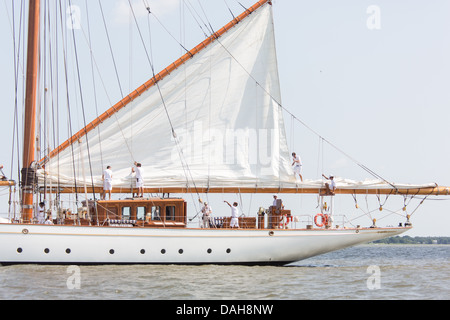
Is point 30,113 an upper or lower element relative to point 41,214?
upper

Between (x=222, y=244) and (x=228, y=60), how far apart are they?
10.1 metres

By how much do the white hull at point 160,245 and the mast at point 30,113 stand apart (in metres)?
2.24

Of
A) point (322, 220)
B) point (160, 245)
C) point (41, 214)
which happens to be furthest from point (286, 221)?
point (41, 214)

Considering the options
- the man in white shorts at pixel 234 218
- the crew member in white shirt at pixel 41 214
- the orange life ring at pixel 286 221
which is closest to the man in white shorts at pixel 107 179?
the crew member in white shirt at pixel 41 214

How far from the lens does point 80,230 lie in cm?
3228

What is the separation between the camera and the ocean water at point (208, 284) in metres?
24.6

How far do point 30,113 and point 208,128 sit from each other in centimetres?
904

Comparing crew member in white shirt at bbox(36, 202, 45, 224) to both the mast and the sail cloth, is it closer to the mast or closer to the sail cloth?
the mast

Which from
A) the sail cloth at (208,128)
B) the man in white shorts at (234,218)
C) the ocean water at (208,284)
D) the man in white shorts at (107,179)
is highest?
the sail cloth at (208,128)

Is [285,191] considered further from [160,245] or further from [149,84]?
[149,84]

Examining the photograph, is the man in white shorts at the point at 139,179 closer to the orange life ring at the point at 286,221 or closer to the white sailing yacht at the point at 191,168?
the white sailing yacht at the point at 191,168

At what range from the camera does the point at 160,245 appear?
33.6 m
